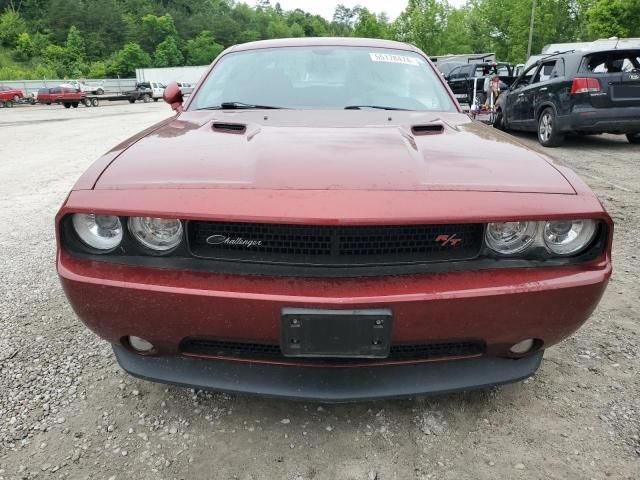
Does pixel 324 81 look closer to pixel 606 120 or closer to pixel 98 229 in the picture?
pixel 98 229

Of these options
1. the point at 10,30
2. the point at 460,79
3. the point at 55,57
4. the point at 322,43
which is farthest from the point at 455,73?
the point at 10,30

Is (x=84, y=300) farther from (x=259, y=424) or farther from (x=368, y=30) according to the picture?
(x=368, y=30)

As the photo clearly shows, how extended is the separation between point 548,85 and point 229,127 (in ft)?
24.2

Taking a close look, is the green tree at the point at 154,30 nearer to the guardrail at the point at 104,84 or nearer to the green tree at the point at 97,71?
the green tree at the point at 97,71

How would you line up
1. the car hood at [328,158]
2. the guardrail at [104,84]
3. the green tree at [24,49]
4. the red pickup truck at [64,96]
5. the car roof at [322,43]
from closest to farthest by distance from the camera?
the car hood at [328,158]
the car roof at [322,43]
the red pickup truck at [64,96]
the guardrail at [104,84]
the green tree at [24,49]

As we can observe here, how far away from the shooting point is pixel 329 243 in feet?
4.96

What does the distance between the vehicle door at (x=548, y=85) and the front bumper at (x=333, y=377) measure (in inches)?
279

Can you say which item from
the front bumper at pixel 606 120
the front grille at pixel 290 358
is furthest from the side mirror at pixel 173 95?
the front bumper at pixel 606 120

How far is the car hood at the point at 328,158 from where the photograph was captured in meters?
1.53

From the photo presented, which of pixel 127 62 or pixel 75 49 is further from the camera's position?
pixel 75 49

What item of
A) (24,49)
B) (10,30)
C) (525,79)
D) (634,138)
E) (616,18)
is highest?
(10,30)

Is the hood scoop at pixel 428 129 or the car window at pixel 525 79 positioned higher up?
the car window at pixel 525 79

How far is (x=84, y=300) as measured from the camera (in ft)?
5.11

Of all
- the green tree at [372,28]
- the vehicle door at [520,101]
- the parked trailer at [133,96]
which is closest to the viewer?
the vehicle door at [520,101]
